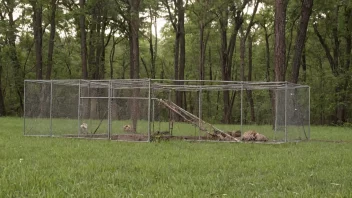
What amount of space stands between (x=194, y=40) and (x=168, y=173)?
40110 millimetres

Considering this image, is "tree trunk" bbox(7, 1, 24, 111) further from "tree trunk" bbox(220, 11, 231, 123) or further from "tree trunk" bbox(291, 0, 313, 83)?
"tree trunk" bbox(291, 0, 313, 83)

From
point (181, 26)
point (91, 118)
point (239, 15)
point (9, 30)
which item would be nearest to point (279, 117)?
point (91, 118)

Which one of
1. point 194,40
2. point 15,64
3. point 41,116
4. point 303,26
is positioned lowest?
point 41,116

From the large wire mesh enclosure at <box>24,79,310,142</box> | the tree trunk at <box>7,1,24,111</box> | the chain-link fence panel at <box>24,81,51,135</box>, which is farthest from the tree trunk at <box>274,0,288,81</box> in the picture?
the tree trunk at <box>7,1,24,111</box>

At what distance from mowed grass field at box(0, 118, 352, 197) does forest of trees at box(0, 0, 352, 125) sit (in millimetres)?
15978

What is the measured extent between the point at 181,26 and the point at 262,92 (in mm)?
13415

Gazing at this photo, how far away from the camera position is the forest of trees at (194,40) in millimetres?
32031

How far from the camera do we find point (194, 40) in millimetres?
47188

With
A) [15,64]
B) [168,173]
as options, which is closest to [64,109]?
[168,173]

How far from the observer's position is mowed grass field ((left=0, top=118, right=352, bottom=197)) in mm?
6086

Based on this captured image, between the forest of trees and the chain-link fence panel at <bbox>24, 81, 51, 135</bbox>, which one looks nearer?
the chain-link fence panel at <bbox>24, 81, 51, 135</bbox>

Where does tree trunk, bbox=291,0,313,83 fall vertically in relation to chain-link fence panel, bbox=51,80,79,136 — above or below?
above

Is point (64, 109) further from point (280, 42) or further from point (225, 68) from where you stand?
point (225, 68)

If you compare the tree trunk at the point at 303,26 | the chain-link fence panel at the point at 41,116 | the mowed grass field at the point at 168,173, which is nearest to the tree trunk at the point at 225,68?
the tree trunk at the point at 303,26
